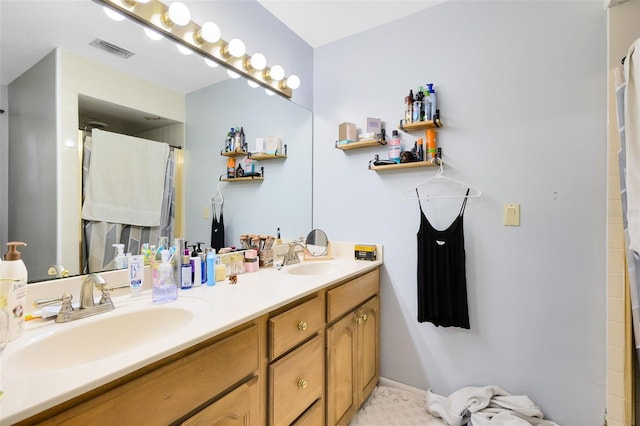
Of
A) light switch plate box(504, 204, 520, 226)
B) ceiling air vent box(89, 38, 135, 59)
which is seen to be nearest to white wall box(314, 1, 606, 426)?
light switch plate box(504, 204, 520, 226)

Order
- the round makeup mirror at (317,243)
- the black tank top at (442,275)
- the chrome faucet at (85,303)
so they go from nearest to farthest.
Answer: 1. the chrome faucet at (85,303)
2. the black tank top at (442,275)
3. the round makeup mirror at (317,243)

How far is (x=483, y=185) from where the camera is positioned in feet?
5.36

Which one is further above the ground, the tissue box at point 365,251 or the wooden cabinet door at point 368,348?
the tissue box at point 365,251

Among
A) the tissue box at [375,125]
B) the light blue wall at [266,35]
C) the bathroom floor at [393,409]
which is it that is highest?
the light blue wall at [266,35]

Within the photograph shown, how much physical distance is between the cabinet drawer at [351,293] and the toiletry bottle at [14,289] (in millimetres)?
1031

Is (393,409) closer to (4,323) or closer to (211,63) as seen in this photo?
(4,323)

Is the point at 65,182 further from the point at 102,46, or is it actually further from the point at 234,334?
the point at 234,334

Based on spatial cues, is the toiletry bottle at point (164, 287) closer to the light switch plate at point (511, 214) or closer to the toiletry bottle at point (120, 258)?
the toiletry bottle at point (120, 258)

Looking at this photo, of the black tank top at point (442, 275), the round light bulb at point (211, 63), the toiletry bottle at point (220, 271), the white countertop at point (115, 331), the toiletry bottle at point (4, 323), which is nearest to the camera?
the white countertop at point (115, 331)

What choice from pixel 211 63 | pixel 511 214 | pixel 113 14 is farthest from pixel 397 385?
pixel 113 14

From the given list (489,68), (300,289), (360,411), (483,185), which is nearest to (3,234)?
(300,289)

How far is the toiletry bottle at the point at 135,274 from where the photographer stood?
113 centimetres

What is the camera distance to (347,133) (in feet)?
6.43

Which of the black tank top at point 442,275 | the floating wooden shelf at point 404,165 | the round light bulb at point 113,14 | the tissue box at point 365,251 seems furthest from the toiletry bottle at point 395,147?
the round light bulb at point 113,14
